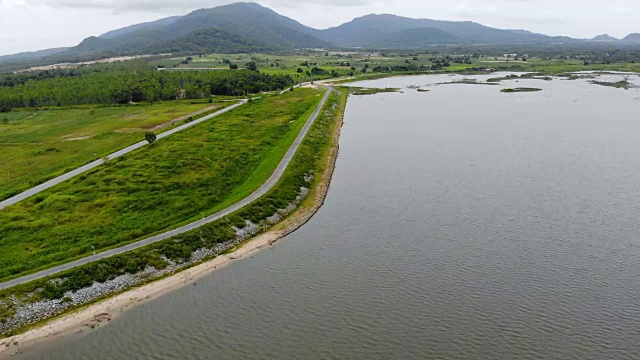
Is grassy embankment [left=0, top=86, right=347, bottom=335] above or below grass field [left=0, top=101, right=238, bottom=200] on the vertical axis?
below

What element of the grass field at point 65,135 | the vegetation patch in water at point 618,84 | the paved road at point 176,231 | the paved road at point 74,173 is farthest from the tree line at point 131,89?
the vegetation patch in water at point 618,84

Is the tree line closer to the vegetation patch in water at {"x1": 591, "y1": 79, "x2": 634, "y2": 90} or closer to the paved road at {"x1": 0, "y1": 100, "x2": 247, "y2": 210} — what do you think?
the paved road at {"x1": 0, "y1": 100, "x2": 247, "y2": 210}

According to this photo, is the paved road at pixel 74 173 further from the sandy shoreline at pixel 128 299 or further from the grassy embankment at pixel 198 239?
the sandy shoreline at pixel 128 299

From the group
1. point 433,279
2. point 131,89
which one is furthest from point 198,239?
point 131,89

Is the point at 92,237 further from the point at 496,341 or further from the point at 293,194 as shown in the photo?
the point at 496,341

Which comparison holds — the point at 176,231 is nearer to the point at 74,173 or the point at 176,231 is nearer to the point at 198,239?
the point at 198,239

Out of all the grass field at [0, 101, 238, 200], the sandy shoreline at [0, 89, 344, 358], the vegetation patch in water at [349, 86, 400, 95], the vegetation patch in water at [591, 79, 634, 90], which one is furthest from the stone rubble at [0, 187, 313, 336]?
the vegetation patch in water at [591, 79, 634, 90]
